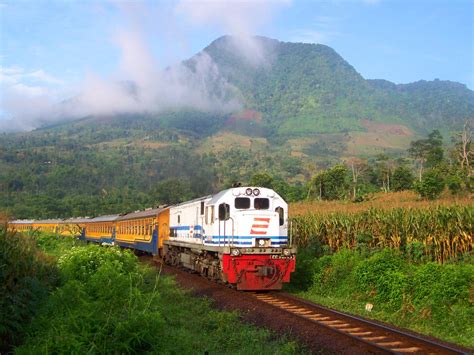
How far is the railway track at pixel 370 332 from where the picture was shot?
9.88 m

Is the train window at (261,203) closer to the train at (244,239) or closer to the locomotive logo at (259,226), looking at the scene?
the train at (244,239)

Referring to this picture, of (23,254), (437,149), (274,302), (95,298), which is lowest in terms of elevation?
(274,302)

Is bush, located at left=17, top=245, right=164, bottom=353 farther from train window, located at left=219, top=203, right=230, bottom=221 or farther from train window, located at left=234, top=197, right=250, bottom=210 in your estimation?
train window, located at left=234, top=197, right=250, bottom=210

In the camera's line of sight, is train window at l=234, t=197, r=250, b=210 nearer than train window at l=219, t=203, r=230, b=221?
No

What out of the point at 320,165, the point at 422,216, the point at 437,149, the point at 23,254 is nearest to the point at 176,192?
the point at 437,149

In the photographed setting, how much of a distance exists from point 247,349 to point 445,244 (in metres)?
12.4

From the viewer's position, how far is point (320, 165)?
191 m

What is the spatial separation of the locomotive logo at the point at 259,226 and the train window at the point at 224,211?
2.99ft

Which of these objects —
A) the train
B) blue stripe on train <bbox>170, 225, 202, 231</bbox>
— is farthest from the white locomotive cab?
blue stripe on train <bbox>170, 225, 202, 231</bbox>

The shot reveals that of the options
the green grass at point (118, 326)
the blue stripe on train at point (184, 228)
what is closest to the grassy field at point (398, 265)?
the blue stripe on train at point (184, 228)

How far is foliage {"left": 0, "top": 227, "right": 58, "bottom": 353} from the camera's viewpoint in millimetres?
8805

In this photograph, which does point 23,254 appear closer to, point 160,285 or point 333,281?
point 160,285

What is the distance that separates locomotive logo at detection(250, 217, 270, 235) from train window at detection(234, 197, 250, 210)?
57 centimetres

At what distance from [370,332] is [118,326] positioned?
6.07 metres
